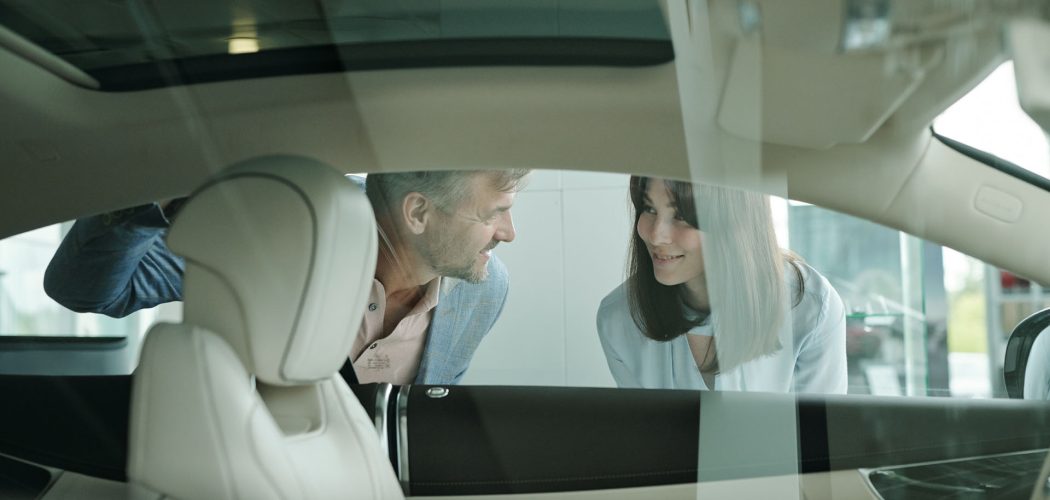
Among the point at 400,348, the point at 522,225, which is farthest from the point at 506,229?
the point at 400,348

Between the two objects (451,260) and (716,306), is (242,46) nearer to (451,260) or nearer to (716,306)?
(451,260)

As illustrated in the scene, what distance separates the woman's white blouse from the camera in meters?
1.20

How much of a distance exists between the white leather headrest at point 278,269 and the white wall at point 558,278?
1.29ft

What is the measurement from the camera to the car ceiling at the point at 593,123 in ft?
3.57

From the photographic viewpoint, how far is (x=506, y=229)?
142 centimetres

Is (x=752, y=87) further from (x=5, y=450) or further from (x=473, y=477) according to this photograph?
(x=5, y=450)

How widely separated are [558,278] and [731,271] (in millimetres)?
277

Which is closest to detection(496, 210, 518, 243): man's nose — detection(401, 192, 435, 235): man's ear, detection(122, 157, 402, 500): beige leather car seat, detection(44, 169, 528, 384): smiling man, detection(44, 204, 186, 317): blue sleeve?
detection(44, 169, 528, 384): smiling man

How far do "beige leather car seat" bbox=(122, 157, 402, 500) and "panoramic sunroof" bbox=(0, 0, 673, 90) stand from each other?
32cm

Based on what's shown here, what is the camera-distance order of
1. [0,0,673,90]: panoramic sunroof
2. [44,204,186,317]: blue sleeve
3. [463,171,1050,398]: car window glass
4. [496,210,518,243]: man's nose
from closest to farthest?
[463,171,1050,398]: car window glass
[44,204,186,317]: blue sleeve
[0,0,673,90]: panoramic sunroof
[496,210,518,243]: man's nose

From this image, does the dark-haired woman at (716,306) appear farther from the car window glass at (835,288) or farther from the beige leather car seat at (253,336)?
the beige leather car seat at (253,336)

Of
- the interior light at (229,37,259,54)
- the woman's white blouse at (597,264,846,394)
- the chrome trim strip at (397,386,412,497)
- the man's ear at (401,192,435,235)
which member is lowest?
the chrome trim strip at (397,386,412,497)

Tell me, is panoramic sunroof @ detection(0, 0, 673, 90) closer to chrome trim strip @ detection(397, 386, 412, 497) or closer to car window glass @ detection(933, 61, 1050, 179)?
car window glass @ detection(933, 61, 1050, 179)

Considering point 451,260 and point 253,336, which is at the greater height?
→ point 451,260
